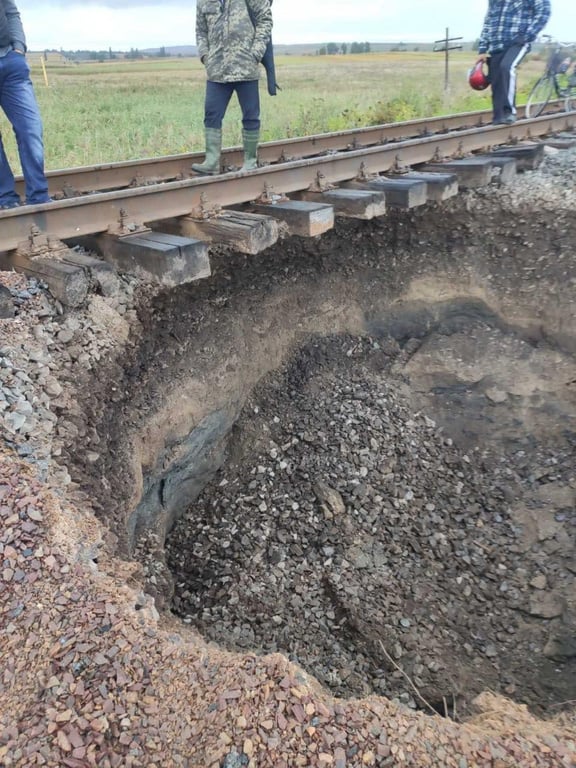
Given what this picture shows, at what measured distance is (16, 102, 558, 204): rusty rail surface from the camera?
5.82 m

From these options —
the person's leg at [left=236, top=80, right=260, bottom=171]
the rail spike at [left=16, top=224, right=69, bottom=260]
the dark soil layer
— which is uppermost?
the person's leg at [left=236, top=80, right=260, bottom=171]

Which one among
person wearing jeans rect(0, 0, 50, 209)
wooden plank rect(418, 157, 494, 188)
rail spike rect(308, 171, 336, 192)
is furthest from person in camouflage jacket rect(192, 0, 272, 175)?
wooden plank rect(418, 157, 494, 188)

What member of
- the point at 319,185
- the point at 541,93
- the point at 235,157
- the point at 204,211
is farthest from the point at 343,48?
the point at 204,211

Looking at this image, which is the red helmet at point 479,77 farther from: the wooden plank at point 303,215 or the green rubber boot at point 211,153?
the wooden plank at point 303,215

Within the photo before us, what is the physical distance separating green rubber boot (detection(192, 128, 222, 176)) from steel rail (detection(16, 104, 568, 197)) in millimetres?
223

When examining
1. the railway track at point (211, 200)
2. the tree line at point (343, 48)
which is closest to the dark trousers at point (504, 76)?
the railway track at point (211, 200)

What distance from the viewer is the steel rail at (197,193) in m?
4.09

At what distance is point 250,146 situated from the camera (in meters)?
6.20

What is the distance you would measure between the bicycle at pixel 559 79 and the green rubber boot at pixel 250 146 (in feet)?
20.5

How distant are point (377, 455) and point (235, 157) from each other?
3.76 m

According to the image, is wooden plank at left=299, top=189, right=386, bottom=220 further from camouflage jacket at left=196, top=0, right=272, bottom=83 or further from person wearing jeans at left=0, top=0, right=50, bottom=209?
person wearing jeans at left=0, top=0, right=50, bottom=209

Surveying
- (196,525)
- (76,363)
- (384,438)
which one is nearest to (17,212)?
(76,363)

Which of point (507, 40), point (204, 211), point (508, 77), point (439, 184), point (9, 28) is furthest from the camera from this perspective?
point (508, 77)

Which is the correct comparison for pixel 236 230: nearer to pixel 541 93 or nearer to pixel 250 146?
pixel 250 146
